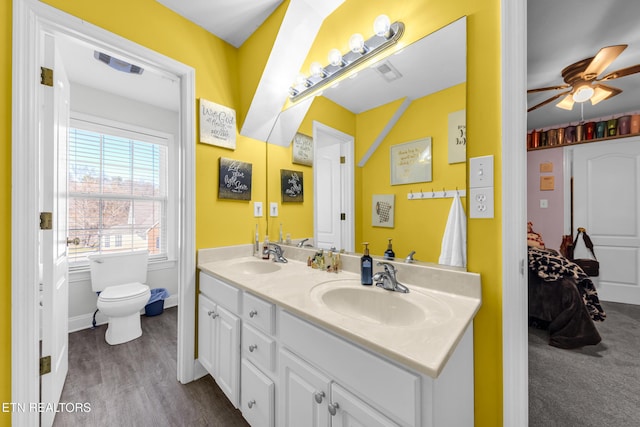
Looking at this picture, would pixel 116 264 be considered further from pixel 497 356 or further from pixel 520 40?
pixel 520 40

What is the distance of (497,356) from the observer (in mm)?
951

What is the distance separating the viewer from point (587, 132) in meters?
3.30

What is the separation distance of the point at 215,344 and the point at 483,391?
1.43 m

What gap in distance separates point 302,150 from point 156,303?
249cm

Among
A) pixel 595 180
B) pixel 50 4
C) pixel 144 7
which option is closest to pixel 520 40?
pixel 144 7

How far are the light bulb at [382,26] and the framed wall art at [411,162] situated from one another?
58 centimetres

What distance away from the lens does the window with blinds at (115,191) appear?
2578 millimetres

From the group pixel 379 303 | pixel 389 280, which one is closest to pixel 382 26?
pixel 389 280

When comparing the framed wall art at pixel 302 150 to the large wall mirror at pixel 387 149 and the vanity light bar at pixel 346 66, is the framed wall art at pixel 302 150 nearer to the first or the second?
the large wall mirror at pixel 387 149

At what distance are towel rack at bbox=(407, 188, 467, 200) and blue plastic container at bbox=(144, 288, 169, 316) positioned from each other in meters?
2.92

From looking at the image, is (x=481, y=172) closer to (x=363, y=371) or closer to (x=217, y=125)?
(x=363, y=371)

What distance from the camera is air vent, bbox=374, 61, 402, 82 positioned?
126 centimetres

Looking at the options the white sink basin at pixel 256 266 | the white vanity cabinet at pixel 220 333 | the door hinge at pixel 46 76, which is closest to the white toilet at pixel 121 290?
A: the white vanity cabinet at pixel 220 333

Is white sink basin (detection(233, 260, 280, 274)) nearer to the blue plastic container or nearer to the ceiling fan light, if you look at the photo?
the blue plastic container
